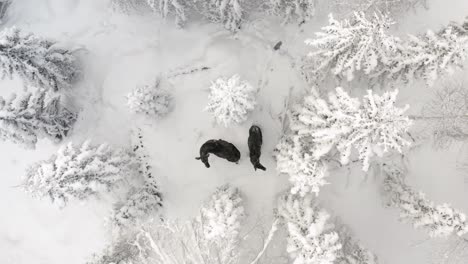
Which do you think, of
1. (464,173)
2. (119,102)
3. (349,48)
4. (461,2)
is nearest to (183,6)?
(119,102)

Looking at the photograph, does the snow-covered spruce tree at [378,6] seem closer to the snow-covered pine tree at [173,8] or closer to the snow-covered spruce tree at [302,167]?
the snow-covered spruce tree at [302,167]

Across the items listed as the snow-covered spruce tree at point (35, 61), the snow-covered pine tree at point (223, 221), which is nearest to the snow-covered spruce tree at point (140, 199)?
the snow-covered pine tree at point (223, 221)

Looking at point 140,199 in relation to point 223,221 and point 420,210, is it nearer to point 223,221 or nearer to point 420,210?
point 223,221

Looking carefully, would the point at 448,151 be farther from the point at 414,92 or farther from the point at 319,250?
the point at 319,250

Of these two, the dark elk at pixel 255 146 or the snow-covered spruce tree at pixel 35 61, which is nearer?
the snow-covered spruce tree at pixel 35 61

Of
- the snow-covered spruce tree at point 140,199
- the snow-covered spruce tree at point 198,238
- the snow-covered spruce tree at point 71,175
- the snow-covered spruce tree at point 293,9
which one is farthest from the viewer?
the snow-covered spruce tree at point 293,9

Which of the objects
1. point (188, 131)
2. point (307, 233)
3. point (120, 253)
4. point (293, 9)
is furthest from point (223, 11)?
point (120, 253)
